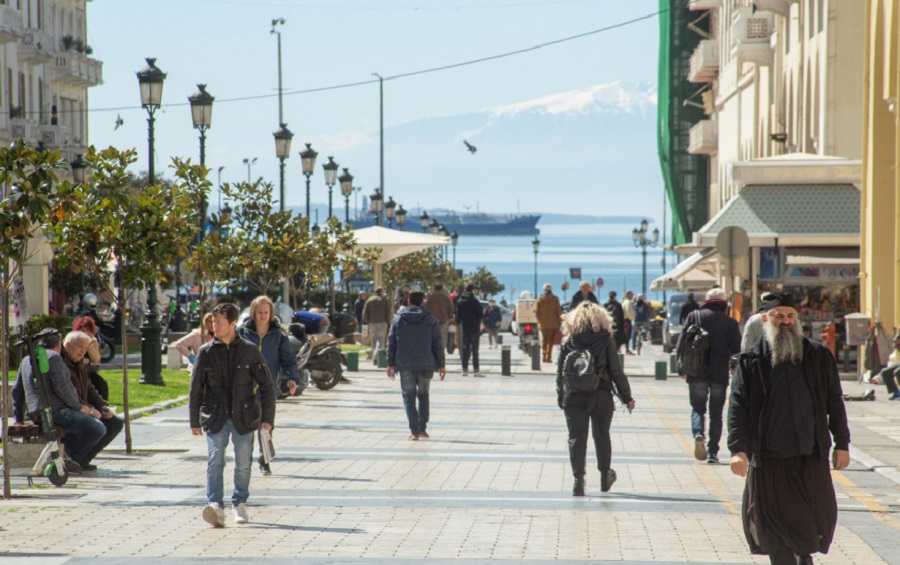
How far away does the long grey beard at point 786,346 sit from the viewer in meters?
8.52

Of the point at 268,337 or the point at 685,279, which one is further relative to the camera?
the point at 685,279

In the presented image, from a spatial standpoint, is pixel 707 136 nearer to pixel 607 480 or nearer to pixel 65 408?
pixel 65 408

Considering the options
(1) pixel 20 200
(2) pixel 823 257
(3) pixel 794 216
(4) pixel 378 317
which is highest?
(3) pixel 794 216

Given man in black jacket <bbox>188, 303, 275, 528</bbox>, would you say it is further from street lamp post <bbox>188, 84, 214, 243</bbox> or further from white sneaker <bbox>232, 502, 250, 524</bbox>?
street lamp post <bbox>188, 84, 214, 243</bbox>

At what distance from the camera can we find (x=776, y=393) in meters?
8.52

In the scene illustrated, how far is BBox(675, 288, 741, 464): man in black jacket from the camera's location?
16.0m

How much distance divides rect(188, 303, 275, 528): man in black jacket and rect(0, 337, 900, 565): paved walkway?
0.35 meters

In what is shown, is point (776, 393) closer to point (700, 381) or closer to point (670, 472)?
point (670, 472)

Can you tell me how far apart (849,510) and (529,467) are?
144 inches

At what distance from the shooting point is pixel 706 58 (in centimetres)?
6384

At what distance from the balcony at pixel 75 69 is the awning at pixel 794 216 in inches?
1377

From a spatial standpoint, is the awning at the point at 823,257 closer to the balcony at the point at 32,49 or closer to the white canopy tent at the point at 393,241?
the white canopy tent at the point at 393,241

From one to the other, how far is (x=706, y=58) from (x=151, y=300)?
40369mm

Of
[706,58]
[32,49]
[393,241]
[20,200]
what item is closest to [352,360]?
[393,241]
